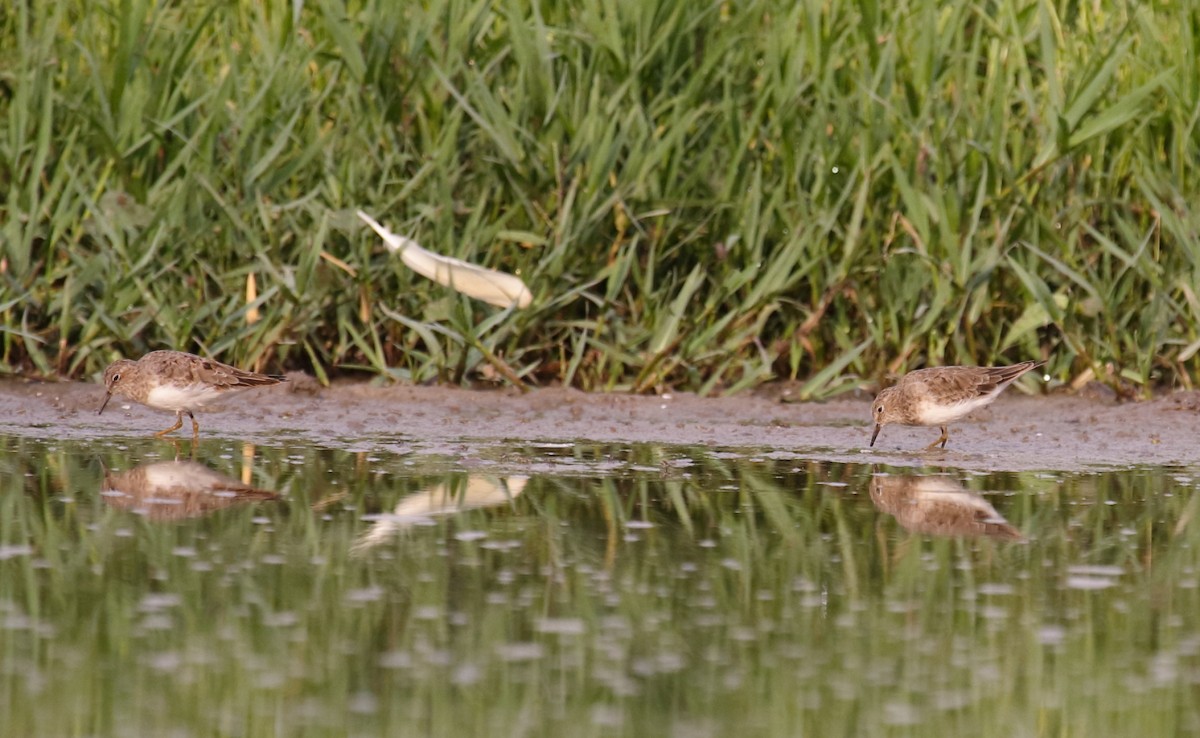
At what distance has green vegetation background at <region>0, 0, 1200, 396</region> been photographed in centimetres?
760

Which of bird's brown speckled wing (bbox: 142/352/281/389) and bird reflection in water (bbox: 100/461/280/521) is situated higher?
bird's brown speckled wing (bbox: 142/352/281/389)

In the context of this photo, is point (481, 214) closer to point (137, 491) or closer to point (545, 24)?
point (545, 24)

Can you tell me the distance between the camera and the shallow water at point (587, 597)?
3.49 metres

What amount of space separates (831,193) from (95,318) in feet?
9.90

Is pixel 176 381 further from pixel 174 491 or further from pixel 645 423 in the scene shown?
pixel 645 423

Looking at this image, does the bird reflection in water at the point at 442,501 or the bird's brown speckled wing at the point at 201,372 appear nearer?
the bird reflection in water at the point at 442,501

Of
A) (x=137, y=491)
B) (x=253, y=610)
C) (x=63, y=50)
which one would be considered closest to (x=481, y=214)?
(x=63, y=50)

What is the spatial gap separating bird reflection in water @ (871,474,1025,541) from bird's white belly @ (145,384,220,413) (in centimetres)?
254

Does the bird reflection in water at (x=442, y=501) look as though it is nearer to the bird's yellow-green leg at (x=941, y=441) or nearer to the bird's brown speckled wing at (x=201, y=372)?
the bird's brown speckled wing at (x=201, y=372)

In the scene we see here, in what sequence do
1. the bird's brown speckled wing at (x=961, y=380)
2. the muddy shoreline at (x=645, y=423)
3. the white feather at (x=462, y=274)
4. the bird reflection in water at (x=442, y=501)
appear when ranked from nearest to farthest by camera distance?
the bird reflection in water at (x=442, y=501), the muddy shoreline at (x=645, y=423), the bird's brown speckled wing at (x=961, y=380), the white feather at (x=462, y=274)

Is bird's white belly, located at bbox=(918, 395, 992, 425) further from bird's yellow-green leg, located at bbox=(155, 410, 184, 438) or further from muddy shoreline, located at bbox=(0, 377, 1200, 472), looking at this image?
bird's yellow-green leg, located at bbox=(155, 410, 184, 438)

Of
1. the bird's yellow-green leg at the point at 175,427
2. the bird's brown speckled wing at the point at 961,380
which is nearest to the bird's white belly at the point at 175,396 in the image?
the bird's yellow-green leg at the point at 175,427

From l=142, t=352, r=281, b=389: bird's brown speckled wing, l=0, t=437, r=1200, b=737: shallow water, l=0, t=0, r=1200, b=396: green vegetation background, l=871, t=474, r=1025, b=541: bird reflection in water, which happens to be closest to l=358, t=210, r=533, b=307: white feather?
l=0, t=0, r=1200, b=396: green vegetation background

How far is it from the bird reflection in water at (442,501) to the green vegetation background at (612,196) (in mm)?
1633
